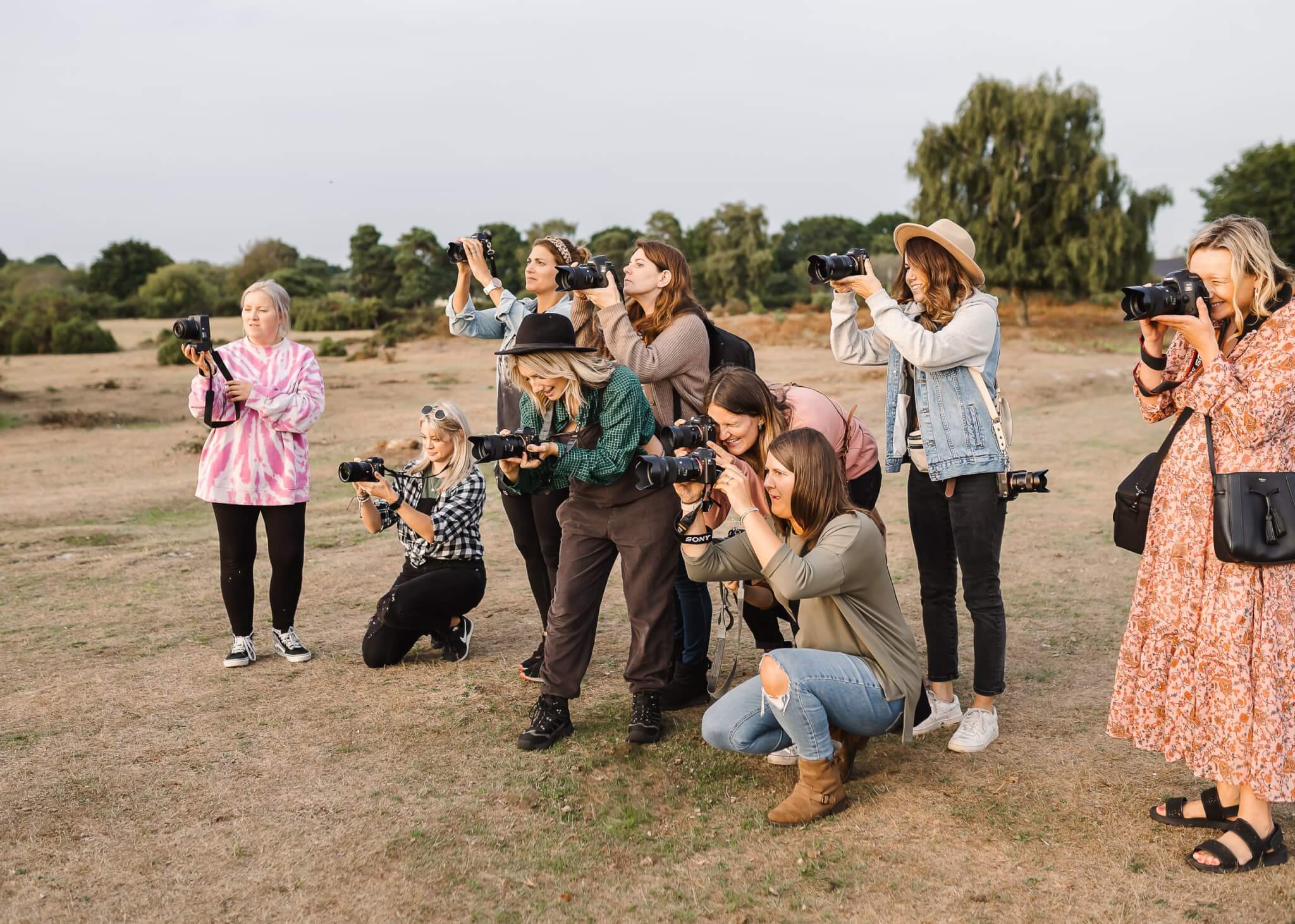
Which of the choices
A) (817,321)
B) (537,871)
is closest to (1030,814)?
(537,871)

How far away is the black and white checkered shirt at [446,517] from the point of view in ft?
16.3

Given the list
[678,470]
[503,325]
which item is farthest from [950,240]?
[503,325]

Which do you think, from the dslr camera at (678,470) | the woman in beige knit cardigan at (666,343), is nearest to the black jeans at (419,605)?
the woman in beige knit cardigan at (666,343)

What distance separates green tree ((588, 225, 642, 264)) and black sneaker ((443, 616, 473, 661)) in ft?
117

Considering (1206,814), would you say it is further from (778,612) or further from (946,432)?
(778,612)

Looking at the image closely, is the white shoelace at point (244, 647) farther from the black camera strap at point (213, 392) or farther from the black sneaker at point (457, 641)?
the black camera strap at point (213, 392)

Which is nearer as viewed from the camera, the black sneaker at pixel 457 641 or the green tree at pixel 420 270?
the black sneaker at pixel 457 641

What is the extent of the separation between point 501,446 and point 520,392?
0.91 metres

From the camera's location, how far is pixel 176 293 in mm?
44438

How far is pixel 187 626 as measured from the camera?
223 inches

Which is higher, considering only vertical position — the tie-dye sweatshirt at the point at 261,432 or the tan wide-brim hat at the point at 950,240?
the tan wide-brim hat at the point at 950,240

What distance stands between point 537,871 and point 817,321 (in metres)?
26.4

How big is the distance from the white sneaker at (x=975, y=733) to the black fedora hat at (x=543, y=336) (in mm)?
2017

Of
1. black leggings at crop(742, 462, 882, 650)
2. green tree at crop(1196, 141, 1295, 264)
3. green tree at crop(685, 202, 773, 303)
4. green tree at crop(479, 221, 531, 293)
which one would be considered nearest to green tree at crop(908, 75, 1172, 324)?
green tree at crop(1196, 141, 1295, 264)
